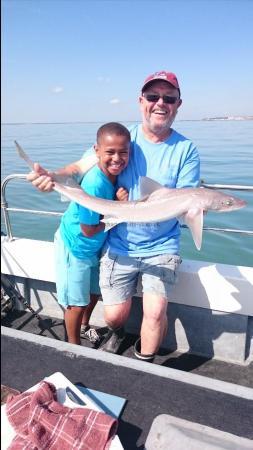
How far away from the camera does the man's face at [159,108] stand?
285 cm

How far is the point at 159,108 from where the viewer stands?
9.40 feet

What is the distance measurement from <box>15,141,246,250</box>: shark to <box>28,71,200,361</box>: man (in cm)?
29

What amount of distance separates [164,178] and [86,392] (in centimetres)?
160

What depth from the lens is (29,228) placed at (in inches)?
463

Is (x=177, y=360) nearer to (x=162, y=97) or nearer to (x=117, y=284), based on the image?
(x=117, y=284)

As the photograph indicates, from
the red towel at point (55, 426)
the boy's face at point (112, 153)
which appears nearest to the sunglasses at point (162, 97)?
the boy's face at point (112, 153)

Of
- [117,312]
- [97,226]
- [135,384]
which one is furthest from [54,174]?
[135,384]

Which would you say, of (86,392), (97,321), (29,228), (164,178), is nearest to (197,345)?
(97,321)

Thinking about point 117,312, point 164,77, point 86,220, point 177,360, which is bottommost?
point 177,360

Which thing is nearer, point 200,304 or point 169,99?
point 169,99

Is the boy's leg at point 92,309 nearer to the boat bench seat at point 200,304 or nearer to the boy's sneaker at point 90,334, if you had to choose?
the boy's sneaker at point 90,334

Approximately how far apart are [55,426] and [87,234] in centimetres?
135

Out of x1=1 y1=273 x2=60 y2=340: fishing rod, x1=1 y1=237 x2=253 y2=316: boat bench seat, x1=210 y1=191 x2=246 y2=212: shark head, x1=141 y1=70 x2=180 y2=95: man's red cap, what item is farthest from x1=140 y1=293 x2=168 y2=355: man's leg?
x1=141 y1=70 x2=180 y2=95: man's red cap

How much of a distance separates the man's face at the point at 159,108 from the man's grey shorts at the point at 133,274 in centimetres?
102
